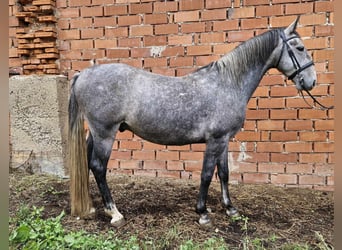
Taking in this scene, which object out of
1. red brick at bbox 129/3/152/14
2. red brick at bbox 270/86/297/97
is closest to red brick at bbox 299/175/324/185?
red brick at bbox 270/86/297/97

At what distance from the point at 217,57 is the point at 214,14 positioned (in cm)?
46

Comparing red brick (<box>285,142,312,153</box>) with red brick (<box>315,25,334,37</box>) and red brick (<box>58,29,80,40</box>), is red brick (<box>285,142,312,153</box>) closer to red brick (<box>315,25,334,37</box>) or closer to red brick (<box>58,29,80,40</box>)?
red brick (<box>315,25,334,37</box>)

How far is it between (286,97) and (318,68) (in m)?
0.42

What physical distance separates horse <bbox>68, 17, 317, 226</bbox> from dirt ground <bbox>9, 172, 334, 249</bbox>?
0.18 m

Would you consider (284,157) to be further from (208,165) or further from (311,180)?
(208,165)

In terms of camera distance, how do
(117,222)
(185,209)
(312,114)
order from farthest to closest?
(312,114)
(185,209)
(117,222)

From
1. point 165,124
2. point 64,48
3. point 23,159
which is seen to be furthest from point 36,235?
point 64,48

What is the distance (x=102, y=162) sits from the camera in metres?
2.51

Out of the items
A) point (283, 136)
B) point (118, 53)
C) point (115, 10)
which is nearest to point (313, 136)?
point (283, 136)

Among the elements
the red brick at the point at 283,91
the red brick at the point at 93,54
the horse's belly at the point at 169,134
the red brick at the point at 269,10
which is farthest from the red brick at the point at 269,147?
the red brick at the point at 93,54

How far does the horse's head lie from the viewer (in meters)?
2.44

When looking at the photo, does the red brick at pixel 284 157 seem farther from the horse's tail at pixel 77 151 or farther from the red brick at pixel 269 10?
the horse's tail at pixel 77 151

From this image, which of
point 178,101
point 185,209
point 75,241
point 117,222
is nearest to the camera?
point 75,241

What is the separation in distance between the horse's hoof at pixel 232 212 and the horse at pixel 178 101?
0.85 ft
